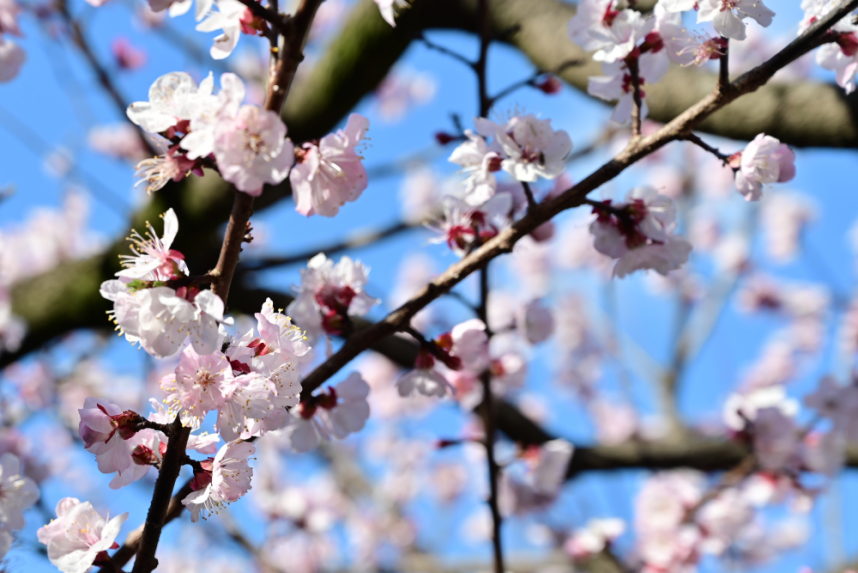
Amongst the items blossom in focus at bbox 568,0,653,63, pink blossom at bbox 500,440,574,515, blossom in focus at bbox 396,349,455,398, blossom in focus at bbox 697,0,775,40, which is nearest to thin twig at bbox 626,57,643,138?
blossom in focus at bbox 568,0,653,63

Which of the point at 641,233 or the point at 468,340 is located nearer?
the point at 641,233

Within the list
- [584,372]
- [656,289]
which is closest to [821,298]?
[656,289]

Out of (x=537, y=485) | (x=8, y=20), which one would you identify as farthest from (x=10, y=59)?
(x=537, y=485)

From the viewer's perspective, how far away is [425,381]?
3.76ft

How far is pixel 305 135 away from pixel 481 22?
46.7 inches

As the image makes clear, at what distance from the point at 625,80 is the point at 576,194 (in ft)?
0.96

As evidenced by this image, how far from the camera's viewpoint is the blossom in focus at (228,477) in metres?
0.80

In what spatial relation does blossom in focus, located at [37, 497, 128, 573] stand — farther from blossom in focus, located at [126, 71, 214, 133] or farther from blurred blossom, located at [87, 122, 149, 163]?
blurred blossom, located at [87, 122, 149, 163]

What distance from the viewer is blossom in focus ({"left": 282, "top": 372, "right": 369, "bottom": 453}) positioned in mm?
1077

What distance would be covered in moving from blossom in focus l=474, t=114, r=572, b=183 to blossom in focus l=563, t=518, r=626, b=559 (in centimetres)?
174

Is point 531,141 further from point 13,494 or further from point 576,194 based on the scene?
point 13,494

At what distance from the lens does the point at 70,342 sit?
4051 mm

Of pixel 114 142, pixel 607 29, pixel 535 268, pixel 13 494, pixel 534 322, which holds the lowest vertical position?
pixel 535 268

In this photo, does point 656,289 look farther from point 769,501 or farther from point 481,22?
point 481,22
